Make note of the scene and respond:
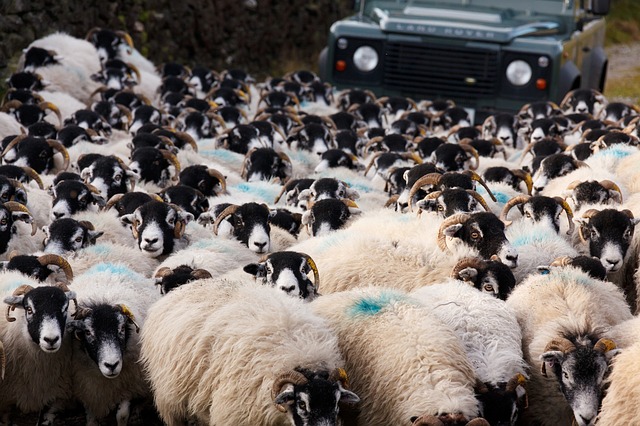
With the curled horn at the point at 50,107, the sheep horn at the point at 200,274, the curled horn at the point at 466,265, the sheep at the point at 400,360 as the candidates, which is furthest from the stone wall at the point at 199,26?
the sheep at the point at 400,360

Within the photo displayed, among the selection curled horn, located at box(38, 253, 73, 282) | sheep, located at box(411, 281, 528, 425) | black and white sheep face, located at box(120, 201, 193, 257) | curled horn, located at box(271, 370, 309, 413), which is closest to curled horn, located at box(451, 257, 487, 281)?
sheep, located at box(411, 281, 528, 425)

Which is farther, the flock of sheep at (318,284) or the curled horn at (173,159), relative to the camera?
the curled horn at (173,159)

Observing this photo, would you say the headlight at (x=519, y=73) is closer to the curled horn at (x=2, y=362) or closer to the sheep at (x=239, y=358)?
the sheep at (x=239, y=358)

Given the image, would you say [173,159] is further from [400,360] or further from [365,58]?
[365,58]

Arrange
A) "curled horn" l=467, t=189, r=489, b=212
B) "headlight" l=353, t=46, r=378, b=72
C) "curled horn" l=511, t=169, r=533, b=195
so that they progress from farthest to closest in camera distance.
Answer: "headlight" l=353, t=46, r=378, b=72 → "curled horn" l=511, t=169, r=533, b=195 → "curled horn" l=467, t=189, r=489, b=212

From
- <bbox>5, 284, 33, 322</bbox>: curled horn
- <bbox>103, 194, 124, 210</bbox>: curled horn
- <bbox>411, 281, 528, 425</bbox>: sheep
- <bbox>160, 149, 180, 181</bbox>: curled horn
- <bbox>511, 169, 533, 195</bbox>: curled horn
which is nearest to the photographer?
<bbox>411, 281, 528, 425</bbox>: sheep

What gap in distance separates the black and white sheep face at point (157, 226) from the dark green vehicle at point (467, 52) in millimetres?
6563

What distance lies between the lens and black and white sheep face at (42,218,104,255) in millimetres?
6973

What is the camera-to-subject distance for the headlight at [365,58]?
44.1 feet

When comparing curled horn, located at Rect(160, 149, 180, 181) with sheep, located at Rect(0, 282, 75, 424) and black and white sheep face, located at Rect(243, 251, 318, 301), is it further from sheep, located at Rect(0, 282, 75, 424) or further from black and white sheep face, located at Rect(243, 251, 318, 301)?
sheep, located at Rect(0, 282, 75, 424)

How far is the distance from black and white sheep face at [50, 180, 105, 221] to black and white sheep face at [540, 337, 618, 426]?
4027mm

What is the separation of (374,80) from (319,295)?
26.3 ft

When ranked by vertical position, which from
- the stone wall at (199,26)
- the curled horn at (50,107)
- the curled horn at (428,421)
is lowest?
the stone wall at (199,26)

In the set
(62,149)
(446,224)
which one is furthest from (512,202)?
(62,149)
